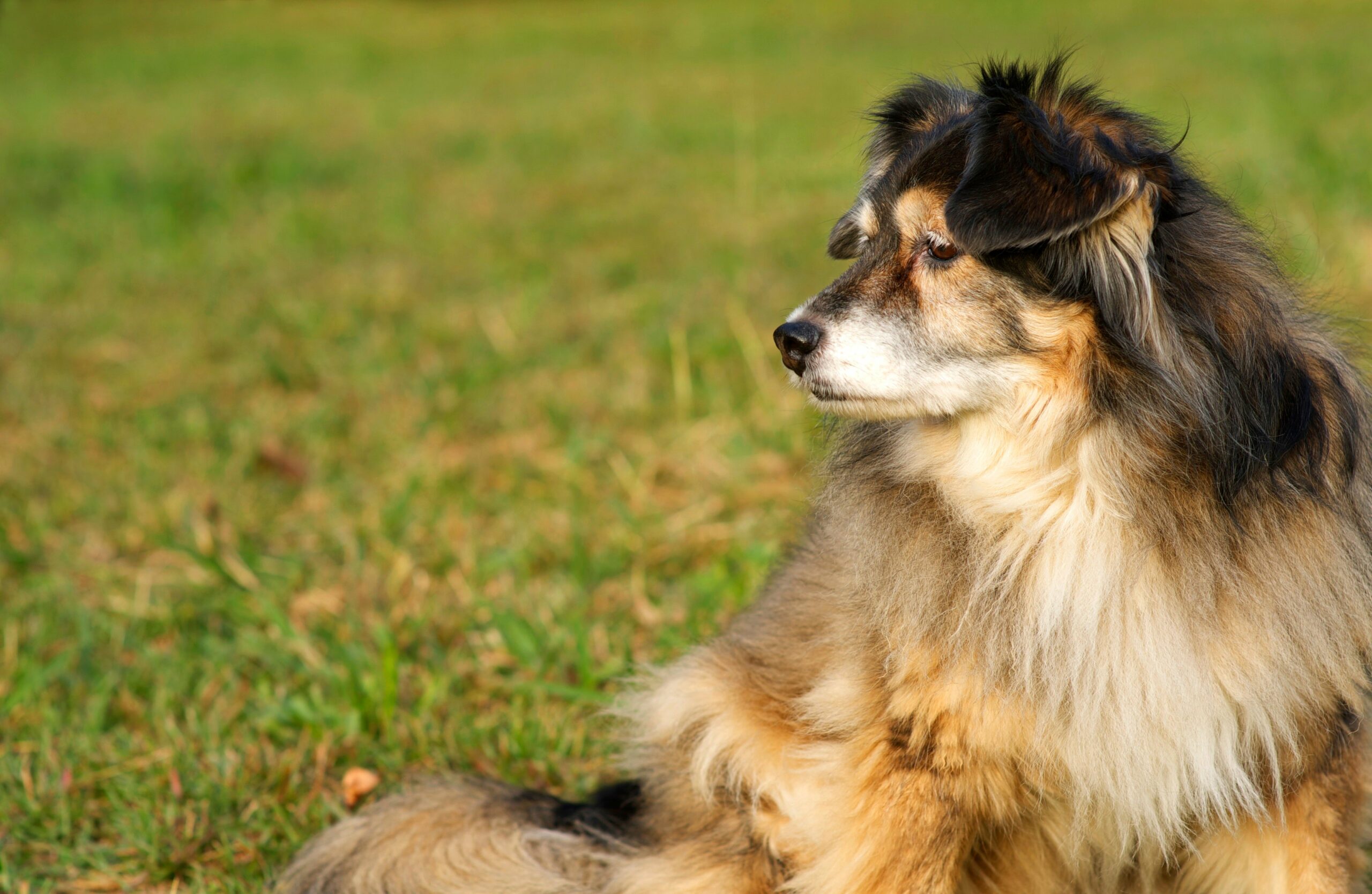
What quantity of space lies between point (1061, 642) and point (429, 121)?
13.7 meters

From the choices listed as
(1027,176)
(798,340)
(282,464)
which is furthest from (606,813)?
(282,464)

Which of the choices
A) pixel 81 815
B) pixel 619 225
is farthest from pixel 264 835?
pixel 619 225

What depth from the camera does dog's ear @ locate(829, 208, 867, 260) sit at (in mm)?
2803

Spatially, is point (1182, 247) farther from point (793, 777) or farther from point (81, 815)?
point (81, 815)

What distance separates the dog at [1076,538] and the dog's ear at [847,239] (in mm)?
168

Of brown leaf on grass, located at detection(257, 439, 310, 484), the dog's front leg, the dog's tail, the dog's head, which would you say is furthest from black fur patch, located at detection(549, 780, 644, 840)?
brown leaf on grass, located at detection(257, 439, 310, 484)

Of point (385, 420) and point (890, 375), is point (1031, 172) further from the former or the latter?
point (385, 420)

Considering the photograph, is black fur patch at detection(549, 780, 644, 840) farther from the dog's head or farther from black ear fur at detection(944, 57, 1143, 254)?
black ear fur at detection(944, 57, 1143, 254)

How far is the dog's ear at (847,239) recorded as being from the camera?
2803mm

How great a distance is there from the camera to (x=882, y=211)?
263 cm

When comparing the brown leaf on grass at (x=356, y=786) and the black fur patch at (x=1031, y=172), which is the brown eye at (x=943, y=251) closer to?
the black fur patch at (x=1031, y=172)

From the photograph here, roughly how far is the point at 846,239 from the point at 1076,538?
0.94m

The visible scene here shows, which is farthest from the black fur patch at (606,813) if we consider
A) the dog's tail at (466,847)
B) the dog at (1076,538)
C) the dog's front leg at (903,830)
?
→ the dog's front leg at (903,830)

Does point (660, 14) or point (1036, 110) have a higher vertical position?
point (660, 14)
